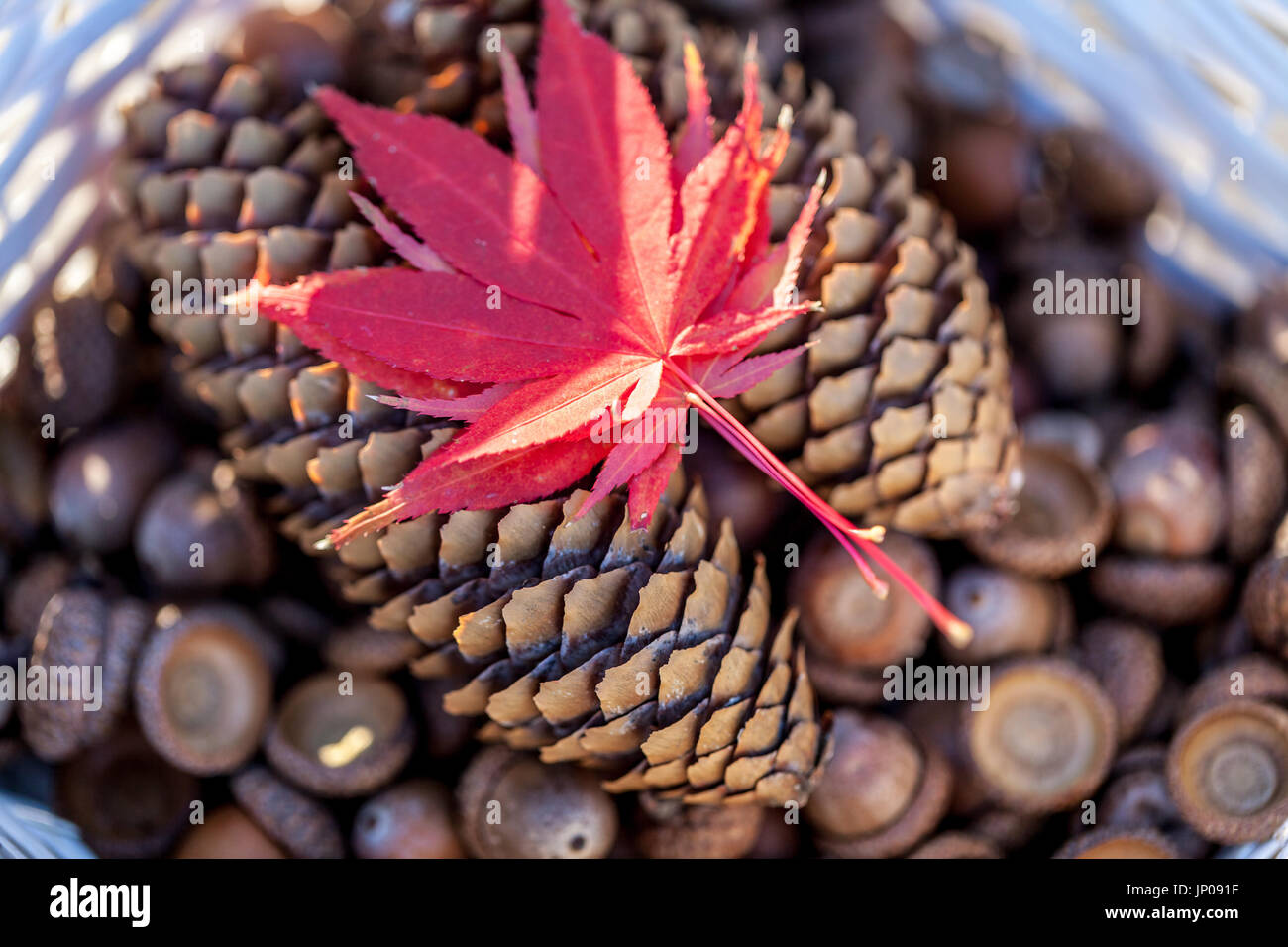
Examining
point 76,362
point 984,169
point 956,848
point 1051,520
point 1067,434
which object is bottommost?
point 956,848

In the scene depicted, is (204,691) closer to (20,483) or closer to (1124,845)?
(20,483)

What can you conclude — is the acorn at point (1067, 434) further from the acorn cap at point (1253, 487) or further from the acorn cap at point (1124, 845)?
the acorn cap at point (1124, 845)

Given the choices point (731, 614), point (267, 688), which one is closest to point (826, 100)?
point (731, 614)
